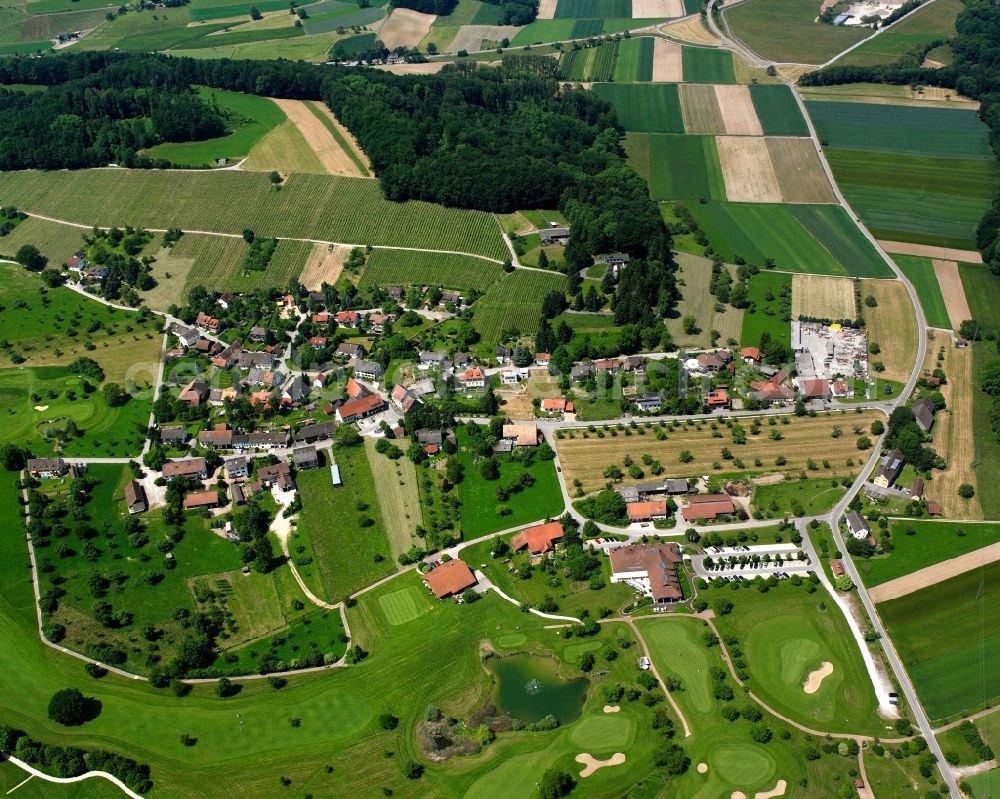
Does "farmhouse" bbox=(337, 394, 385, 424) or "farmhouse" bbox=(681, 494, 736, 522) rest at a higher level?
"farmhouse" bbox=(337, 394, 385, 424)

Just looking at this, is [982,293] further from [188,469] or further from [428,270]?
[188,469]

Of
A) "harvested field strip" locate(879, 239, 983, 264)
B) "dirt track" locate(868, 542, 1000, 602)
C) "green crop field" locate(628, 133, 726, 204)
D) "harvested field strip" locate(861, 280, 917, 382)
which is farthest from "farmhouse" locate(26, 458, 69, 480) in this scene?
"harvested field strip" locate(879, 239, 983, 264)

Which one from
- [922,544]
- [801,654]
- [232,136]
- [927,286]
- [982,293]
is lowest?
[801,654]

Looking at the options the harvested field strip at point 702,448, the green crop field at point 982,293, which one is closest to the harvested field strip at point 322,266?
the harvested field strip at point 702,448

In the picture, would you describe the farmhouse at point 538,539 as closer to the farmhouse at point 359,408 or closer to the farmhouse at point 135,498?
the farmhouse at point 359,408

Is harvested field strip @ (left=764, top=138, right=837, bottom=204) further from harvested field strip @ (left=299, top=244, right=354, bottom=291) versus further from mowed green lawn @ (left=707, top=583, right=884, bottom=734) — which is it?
mowed green lawn @ (left=707, top=583, right=884, bottom=734)

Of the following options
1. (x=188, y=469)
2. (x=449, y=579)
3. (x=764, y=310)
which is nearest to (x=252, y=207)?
(x=188, y=469)
